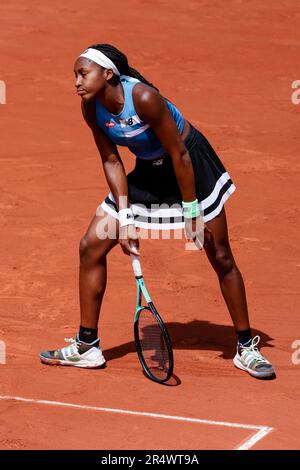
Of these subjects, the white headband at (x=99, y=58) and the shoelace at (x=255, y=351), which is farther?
the shoelace at (x=255, y=351)

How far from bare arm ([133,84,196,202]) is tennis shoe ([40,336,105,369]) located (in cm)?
116

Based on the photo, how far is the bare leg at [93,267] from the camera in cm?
654

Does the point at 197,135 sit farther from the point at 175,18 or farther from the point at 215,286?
the point at 175,18

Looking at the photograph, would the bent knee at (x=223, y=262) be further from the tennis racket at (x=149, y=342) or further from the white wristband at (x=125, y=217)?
the white wristband at (x=125, y=217)

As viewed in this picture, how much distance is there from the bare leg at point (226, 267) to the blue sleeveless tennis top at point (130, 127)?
58 centimetres

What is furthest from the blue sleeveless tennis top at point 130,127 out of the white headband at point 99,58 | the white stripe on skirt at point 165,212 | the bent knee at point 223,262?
the bent knee at point 223,262

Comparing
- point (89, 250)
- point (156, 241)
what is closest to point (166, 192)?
point (89, 250)

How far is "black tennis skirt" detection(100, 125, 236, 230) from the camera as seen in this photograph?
21.2 ft

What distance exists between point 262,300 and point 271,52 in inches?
297

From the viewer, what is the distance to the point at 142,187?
653 cm

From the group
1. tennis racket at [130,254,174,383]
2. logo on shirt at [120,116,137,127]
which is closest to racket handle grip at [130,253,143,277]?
tennis racket at [130,254,174,383]

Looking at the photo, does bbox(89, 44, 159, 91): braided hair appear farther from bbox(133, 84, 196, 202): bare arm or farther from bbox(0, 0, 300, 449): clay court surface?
bbox(0, 0, 300, 449): clay court surface

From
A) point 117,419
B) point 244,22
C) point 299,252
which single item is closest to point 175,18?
point 244,22

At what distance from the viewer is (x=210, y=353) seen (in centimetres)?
698
